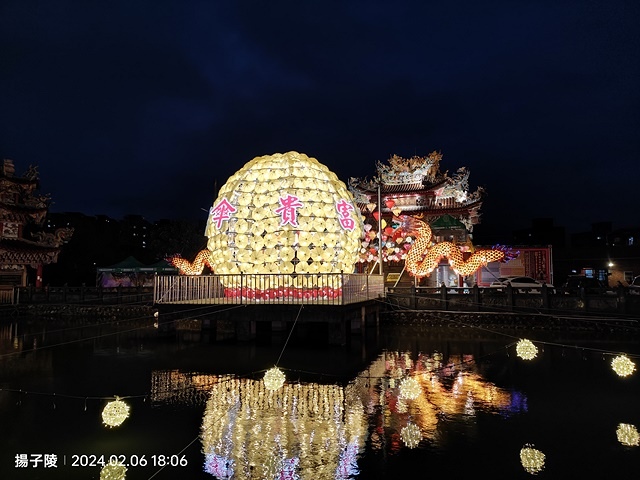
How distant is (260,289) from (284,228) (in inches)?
75.7

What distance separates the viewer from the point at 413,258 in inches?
787

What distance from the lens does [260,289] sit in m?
12.9

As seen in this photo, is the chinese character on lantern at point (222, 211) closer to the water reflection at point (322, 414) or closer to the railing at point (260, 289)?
the railing at point (260, 289)

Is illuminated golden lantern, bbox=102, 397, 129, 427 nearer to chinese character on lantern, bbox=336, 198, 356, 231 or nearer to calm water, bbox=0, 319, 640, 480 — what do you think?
calm water, bbox=0, 319, 640, 480

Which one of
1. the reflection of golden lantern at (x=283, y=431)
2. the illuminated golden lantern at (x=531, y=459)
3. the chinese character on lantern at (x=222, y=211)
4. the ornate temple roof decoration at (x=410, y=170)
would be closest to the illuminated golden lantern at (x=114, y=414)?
the reflection of golden lantern at (x=283, y=431)

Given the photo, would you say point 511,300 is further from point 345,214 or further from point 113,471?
point 113,471

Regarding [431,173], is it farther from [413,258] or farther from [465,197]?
[413,258]

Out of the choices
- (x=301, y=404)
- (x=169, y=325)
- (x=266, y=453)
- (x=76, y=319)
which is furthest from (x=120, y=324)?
(x=266, y=453)

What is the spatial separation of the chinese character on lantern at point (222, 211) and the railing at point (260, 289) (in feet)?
5.80

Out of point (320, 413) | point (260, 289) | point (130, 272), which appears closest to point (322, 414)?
point (320, 413)

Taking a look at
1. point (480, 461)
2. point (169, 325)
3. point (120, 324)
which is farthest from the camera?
point (120, 324)

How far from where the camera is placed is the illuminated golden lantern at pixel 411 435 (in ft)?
18.0

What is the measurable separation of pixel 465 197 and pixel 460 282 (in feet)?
28.8

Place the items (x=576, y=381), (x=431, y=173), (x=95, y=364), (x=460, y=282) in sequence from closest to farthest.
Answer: (x=576, y=381) → (x=95, y=364) → (x=460, y=282) → (x=431, y=173)
